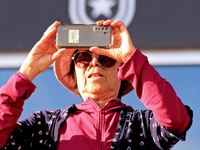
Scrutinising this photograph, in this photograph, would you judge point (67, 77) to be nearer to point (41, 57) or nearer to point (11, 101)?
point (41, 57)

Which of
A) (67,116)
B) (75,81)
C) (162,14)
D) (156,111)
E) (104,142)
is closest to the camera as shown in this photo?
(156,111)

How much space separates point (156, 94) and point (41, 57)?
575 millimetres

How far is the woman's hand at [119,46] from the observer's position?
160 cm

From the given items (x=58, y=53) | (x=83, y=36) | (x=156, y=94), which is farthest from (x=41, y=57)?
(x=156, y=94)

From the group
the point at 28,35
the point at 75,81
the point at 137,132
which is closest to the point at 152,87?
the point at 137,132

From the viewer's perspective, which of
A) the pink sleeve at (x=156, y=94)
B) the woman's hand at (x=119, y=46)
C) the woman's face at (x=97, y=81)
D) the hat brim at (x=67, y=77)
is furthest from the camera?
the hat brim at (x=67, y=77)

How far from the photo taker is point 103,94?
187 cm

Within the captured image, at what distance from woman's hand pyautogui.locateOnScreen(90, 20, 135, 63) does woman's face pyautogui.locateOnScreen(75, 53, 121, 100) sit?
0.59ft

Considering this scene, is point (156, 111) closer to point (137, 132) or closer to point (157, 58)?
point (137, 132)

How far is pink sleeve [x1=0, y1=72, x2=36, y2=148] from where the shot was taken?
1.55 m

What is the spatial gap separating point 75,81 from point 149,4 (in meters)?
0.70

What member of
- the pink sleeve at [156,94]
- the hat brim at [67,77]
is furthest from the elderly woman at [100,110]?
the hat brim at [67,77]

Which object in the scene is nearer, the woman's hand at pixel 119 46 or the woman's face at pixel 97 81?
the woman's hand at pixel 119 46

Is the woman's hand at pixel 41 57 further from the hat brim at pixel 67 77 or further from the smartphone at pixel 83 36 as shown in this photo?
the hat brim at pixel 67 77
